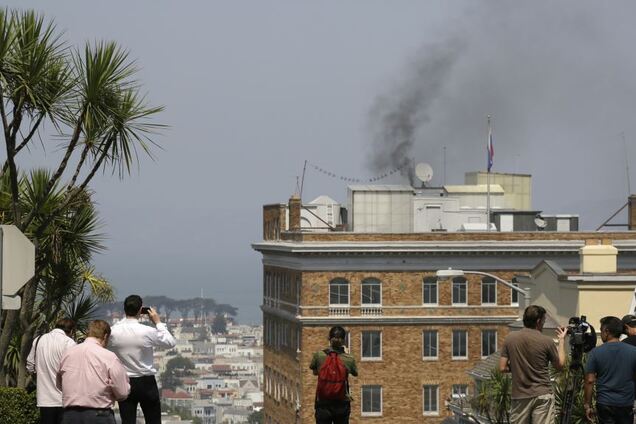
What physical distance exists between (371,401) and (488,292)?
27.4ft

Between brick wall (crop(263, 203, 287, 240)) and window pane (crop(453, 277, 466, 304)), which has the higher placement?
brick wall (crop(263, 203, 287, 240))

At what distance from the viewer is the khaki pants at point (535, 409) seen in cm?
1962

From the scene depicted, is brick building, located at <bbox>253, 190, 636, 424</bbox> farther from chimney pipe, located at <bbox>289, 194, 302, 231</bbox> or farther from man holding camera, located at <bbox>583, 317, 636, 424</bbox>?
man holding camera, located at <bbox>583, 317, 636, 424</bbox>

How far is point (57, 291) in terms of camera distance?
99.7 ft

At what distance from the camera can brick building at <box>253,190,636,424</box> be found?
9406 centimetres

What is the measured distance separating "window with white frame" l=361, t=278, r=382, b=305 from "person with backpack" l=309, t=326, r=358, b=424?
72534 mm

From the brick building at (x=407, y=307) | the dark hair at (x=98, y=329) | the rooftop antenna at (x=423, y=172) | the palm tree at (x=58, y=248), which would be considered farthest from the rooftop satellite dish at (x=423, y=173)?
the dark hair at (x=98, y=329)

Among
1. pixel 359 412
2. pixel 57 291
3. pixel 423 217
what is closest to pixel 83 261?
pixel 57 291

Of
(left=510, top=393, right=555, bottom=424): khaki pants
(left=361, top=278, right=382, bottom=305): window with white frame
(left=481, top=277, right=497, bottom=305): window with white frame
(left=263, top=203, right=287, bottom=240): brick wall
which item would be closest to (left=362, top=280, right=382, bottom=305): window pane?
(left=361, top=278, right=382, bottom=305): window with white frame

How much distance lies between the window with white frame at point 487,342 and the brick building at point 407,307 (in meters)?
0.05

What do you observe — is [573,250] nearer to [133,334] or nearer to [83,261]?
[83,261]

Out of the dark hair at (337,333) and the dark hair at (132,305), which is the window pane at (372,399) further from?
the dark hair at (132,305)

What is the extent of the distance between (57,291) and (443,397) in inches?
2560

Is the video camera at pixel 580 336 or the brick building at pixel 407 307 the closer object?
the video camera at pixel 580 336
